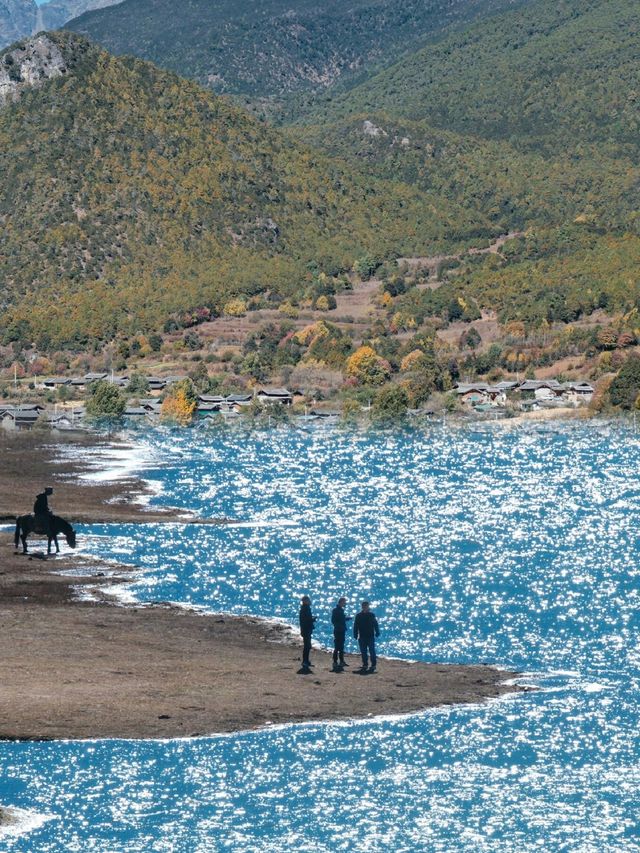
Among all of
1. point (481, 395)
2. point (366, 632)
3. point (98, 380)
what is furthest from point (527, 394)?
point (366, 632)

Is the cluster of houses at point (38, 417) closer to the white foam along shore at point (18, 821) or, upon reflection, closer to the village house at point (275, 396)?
the village house at point (275, 396)

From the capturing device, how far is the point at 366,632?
40.2m

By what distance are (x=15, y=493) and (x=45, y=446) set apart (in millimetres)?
45202

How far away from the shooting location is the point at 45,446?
5094 inches

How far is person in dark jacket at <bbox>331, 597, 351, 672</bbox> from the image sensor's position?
39.8 m

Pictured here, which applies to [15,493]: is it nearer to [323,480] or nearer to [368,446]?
[323,480]

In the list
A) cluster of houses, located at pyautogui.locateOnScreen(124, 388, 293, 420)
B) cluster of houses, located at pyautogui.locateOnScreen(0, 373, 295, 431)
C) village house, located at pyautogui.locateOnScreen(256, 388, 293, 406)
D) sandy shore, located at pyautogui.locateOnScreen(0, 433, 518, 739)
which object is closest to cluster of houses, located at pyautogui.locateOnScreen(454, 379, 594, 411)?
village house, located at pyautogui.locateOnScreen(256, 388, 293, 406)

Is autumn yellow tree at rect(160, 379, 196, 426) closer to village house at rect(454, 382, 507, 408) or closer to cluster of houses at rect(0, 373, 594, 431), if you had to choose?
cluster of houses at rect(0, 373, 594, 431)

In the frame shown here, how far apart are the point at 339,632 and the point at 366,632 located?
2.10ft

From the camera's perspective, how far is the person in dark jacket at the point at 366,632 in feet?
131

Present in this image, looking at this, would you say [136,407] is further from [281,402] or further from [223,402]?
[281,402]

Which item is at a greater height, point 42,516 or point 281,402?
point 42,516

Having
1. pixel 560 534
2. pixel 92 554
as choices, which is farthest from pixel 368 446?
pixel 92 554

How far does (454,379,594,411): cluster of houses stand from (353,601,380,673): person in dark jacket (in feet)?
421
